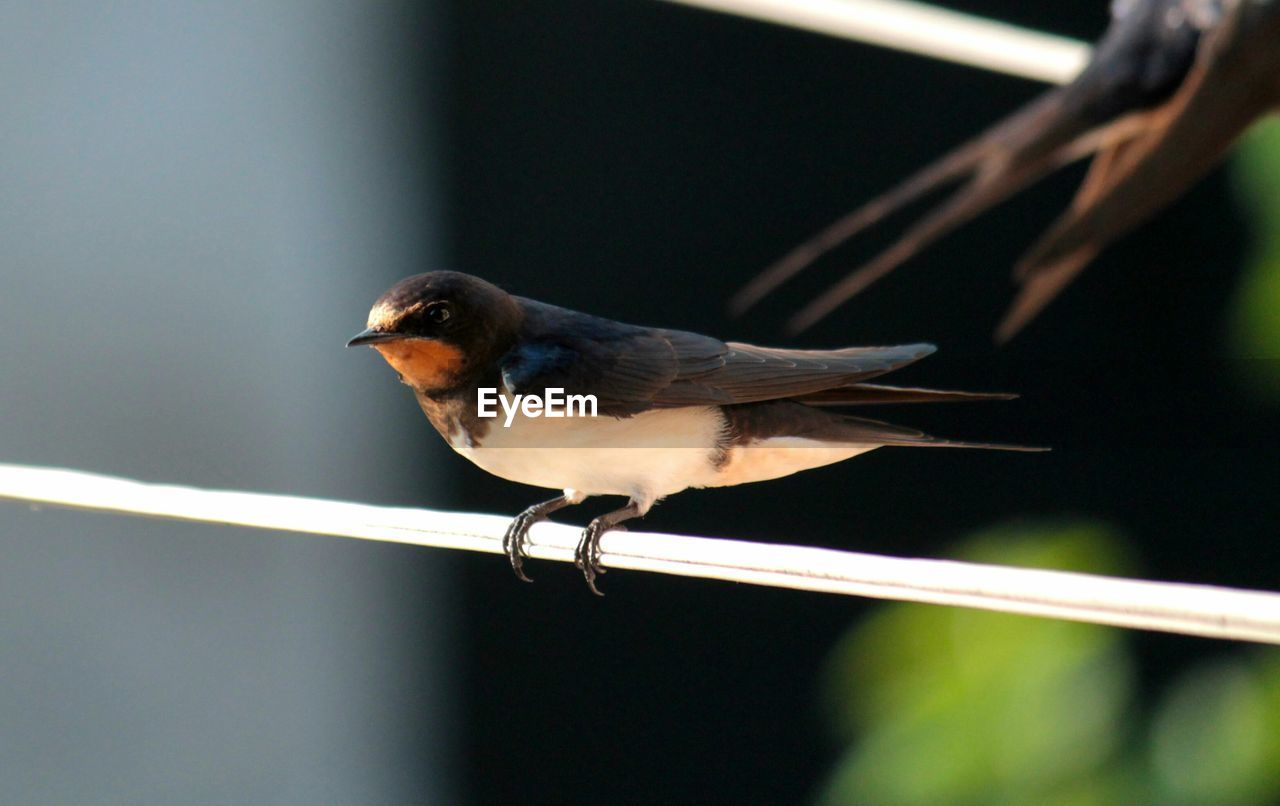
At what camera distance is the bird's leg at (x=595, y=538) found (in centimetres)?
102

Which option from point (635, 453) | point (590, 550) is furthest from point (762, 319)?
point (590, 550)

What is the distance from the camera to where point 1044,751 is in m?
1.37

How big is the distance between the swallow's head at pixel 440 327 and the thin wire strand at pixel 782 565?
0.45 feet

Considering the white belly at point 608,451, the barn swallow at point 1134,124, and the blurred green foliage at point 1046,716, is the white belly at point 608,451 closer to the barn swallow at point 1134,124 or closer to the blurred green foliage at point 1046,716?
the barn swallow at point 1134,124

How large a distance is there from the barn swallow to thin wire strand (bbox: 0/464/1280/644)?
27 cm

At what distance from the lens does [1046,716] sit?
1.38 m

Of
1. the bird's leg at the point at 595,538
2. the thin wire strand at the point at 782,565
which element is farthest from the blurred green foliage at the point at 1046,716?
the thin wire strand at the point at 782,565

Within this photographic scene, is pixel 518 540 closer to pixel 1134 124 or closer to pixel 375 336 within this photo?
pixel 375 336

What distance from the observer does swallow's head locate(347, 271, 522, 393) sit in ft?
3.44

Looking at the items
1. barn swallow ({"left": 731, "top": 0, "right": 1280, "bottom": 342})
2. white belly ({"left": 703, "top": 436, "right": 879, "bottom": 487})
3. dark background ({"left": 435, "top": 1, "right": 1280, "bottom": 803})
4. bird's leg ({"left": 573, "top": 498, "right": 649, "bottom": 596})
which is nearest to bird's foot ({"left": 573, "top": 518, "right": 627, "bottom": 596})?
bird's leg ({"left": 573, "top": 498, "right": 649, "bottom": 596})

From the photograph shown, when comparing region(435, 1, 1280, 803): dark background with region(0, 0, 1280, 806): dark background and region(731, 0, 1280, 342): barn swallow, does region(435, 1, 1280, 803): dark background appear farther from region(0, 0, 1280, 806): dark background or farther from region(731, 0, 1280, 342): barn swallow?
region(731, 0, 1280, 342): barn swallow

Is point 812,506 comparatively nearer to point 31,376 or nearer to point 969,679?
point 969,679

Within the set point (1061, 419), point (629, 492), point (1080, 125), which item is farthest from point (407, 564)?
point (1080, 125)

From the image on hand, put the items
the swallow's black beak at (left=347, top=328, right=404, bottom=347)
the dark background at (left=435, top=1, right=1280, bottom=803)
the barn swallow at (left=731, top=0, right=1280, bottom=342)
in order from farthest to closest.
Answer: the dark background at (left=435, top=1, right=1280, bottom=803)
the swallow's black beak at (left=347, top=328, right=404, bottom=347)
the barn swallow at (left=731, top=0, right=1280, bottom=342)
